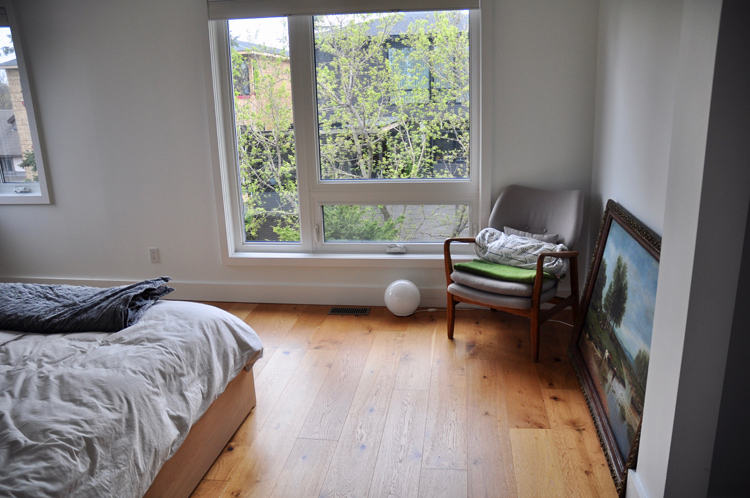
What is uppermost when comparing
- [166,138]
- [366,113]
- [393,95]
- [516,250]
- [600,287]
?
[393,95]

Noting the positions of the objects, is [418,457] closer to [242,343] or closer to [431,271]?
[242,343]

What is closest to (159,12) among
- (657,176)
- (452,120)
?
(452,120)

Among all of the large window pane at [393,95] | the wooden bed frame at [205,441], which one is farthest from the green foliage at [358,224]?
the wooden bed frame at [205,441]

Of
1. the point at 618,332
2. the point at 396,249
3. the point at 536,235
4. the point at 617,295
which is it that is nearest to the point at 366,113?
the point at 396,249

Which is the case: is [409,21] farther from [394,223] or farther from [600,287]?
[600,287]

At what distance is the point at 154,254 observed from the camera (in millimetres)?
4113

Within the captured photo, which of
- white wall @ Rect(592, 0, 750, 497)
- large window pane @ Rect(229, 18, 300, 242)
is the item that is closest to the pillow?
large window pane @ Rect(229, 18, 300, 242)

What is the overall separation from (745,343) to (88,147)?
4.03 metres

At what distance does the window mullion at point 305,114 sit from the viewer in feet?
11.9

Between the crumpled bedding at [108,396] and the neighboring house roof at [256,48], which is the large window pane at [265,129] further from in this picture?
the crumpled bedding at [108,396]

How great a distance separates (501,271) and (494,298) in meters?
0.16

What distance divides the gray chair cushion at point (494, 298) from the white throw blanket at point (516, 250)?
0.15 meters

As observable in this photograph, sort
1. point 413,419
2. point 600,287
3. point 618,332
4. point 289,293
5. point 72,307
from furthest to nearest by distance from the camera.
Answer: point 289,293 < point 600,287 < point 413,419 < point 618,332 < point 72,307

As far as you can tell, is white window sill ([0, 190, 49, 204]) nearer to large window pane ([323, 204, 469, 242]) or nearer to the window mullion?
the window mullion
